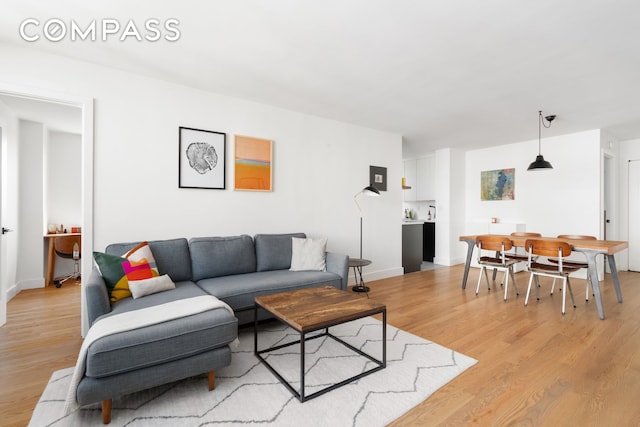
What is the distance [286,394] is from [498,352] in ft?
5.57

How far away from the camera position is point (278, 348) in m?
2.38

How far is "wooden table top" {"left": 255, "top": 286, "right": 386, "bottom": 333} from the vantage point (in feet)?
6.04

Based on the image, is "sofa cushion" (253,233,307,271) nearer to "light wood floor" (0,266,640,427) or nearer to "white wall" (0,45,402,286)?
"white wall" (0,45,402,286)

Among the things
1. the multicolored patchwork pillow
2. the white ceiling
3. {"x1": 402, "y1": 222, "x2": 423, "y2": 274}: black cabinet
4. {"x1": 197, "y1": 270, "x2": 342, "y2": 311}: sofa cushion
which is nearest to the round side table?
{"x1": 197, "y1": 270, "x2": 342, "y2": 311}: sofa cushion

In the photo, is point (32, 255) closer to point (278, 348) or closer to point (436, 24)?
point (278, 348)

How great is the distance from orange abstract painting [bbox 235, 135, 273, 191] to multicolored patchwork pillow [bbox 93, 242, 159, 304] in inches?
53.6

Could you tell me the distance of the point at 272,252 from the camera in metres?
3.41

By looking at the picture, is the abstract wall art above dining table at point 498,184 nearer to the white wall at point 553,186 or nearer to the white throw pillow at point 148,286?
the white wall at point 553,186

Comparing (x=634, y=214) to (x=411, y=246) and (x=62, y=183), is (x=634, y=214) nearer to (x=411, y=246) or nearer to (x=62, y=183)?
(x=411, y=246)

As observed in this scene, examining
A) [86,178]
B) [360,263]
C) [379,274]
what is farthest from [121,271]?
[379,274]

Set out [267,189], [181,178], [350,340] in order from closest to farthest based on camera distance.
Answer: [350,340] → [181,178] → [267,189]

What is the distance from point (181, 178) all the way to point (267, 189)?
3.24 feet

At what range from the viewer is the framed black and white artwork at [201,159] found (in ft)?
10.6

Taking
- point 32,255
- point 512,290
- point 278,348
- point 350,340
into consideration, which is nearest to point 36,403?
point 278,348
